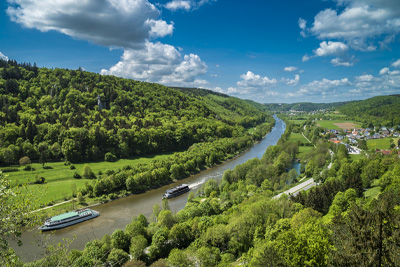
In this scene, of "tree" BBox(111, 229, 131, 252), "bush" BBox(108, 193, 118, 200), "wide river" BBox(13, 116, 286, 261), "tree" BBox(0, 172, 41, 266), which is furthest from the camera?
"bush" BBox(108, 193, 118, 200)

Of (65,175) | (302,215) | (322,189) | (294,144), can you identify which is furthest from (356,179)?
(65,175)

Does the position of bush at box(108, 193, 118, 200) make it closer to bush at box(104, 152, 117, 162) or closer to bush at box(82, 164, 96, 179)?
bush at box(82, 164, 96, 179)

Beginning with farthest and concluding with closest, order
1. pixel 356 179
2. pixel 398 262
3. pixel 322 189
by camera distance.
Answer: pixel 356 179
pixel 322 189
pixel 398 262

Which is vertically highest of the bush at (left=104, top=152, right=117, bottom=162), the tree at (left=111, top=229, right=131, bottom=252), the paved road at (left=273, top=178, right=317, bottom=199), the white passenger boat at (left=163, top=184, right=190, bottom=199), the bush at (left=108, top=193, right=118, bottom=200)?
the bush at (left=104, top=152, right=117, bottom=162)

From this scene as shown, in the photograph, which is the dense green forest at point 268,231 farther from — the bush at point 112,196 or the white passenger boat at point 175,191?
the bush at point 112,196

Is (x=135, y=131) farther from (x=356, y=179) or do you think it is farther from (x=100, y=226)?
(x=356, y=179)

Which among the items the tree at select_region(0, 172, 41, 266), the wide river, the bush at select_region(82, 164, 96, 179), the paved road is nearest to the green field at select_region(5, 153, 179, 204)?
the bush at select_region(82, 164, 96, 179)

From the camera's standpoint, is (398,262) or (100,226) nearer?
(398,262)

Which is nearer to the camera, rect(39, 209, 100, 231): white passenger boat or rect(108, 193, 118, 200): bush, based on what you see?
rect(39, 209, 100, 231): white passenger boat
